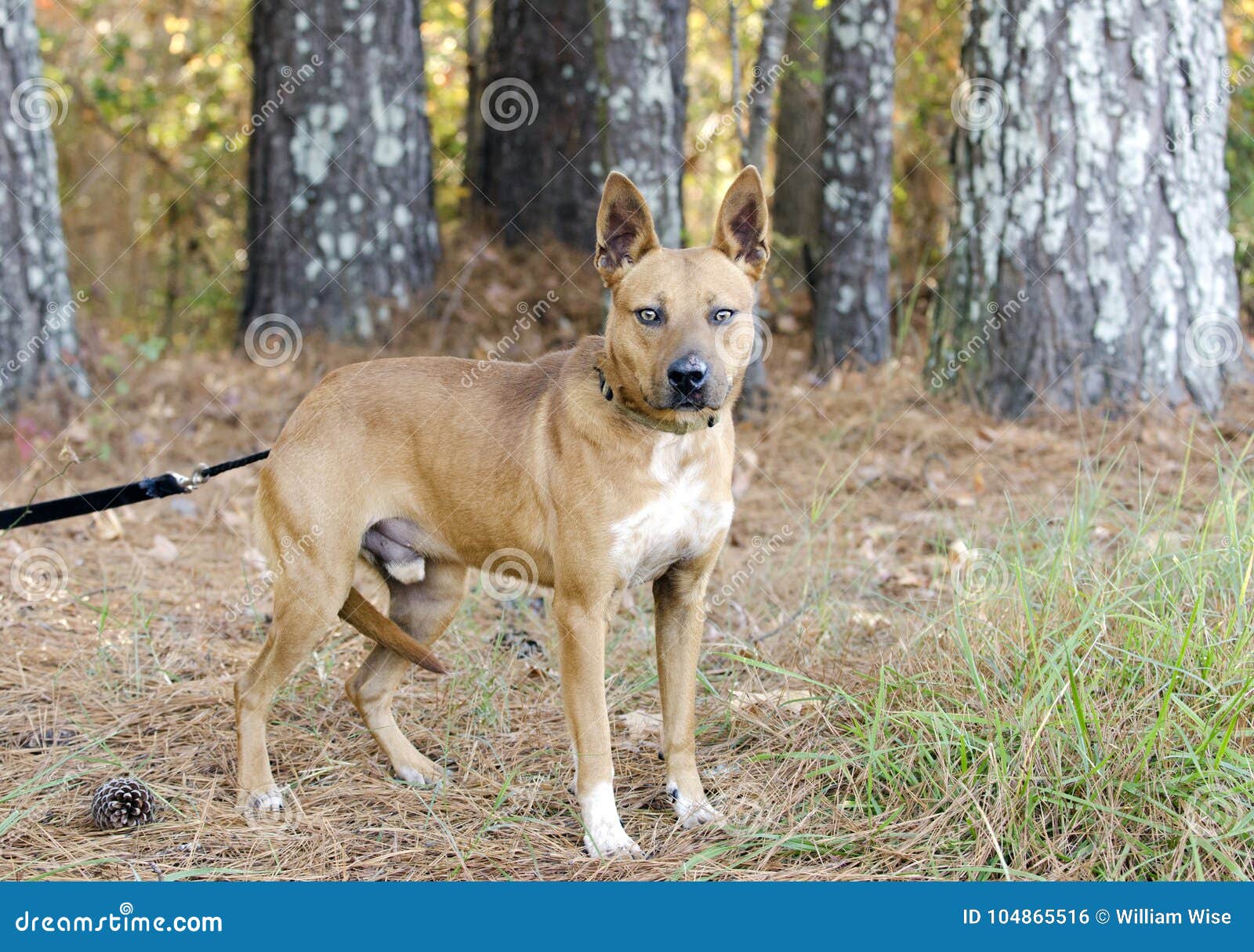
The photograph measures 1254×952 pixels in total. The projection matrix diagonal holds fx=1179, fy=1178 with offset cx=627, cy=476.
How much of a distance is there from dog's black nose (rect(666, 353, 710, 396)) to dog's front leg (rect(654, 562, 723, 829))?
0.56 m

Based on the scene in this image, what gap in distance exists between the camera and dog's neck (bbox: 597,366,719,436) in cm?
341

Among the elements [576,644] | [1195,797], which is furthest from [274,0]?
[1195,797]

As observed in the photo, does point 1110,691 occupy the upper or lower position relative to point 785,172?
lower

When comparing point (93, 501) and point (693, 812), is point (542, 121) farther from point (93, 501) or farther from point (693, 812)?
point (693, 812)

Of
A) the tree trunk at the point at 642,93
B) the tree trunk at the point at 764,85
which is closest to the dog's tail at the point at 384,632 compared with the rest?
the tree trunk at the point at 764,85

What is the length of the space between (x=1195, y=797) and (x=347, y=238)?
6.22 m

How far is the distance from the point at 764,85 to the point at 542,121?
7.63 feet

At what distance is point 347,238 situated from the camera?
768 cm

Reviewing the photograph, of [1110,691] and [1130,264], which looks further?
[1130,264]

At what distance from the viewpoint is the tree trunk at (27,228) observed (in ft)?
21.3

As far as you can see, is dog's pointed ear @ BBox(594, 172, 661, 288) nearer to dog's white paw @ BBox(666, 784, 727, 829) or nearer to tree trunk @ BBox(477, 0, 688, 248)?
dog's white paw @ BBox(666, 784, 727, 829)

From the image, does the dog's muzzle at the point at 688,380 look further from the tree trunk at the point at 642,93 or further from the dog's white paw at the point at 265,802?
the tree trunk at the point at 642,93

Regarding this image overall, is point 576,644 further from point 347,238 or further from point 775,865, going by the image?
point 347,238

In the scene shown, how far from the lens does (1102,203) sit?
6539mm
